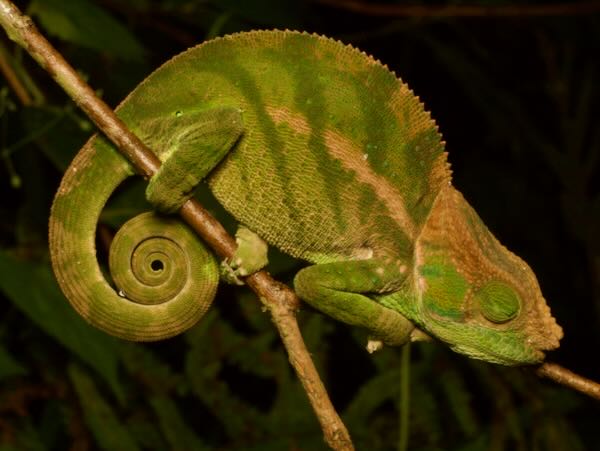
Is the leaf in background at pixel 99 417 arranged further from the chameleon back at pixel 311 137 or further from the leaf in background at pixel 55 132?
the chameleon back at pixel 311 137

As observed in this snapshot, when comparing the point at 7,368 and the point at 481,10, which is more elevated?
the point at 481,10

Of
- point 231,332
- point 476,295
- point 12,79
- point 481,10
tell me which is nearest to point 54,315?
point 231,332

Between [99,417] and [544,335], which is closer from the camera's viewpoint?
[544,335]

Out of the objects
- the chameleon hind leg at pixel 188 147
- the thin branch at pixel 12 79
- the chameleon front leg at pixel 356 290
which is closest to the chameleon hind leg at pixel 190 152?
the chameleon hind leg at pixel 188 147

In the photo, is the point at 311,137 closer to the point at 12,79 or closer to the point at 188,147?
the point at 188,147

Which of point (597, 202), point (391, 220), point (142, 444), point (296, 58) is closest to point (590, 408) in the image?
point (597, 202)

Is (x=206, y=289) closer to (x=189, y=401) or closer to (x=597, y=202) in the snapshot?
(x=189, y=401)
